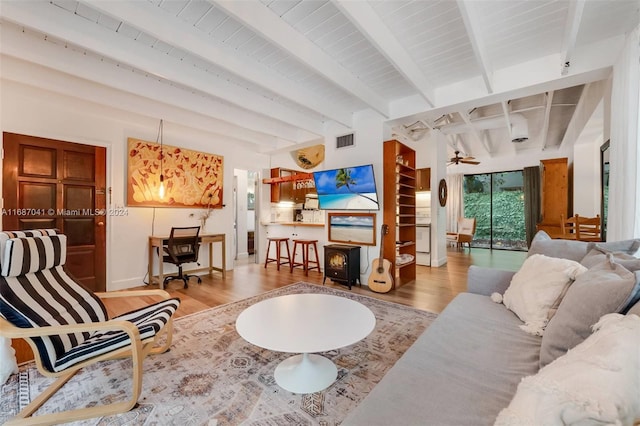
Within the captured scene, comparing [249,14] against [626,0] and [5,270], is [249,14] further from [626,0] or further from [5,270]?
[626,0]

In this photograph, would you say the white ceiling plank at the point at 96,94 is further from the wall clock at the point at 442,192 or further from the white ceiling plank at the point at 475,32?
the wall clock at the point at 442,192

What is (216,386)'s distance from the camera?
5.68 feet

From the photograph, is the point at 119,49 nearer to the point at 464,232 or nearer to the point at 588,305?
the point at 588,305

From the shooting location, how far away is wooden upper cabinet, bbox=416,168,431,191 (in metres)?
5.93

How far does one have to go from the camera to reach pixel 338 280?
4176 mm

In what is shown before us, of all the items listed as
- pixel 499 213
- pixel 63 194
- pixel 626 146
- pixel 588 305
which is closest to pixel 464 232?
pixel 499 213

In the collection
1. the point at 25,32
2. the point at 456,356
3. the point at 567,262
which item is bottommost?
the point at 456,356

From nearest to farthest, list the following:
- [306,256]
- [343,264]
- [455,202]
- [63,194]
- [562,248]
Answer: [562,248]
[63,194]
[343,264]
[306,256]
[455,202]

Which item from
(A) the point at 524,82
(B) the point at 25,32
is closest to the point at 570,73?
(A) the point at 524,82

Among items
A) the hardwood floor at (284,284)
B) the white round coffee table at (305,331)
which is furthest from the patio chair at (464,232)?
the white round coffee table at (305,331)

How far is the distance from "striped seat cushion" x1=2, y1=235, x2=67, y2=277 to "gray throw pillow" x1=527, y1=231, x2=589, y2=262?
3.68 meters

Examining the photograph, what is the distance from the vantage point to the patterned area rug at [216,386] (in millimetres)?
1481

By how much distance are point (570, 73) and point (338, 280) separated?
3.68 metres

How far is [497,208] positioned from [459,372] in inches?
328
